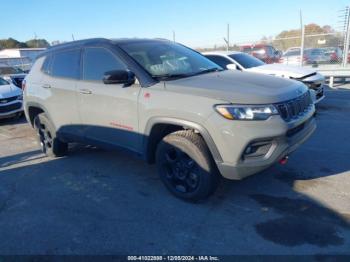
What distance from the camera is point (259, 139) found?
3.09 metres

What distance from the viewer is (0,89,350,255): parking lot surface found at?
2994 millimetres

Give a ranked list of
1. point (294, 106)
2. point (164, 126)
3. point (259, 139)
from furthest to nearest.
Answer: point (164, 126) → point (294, 106) → point (259, 139)

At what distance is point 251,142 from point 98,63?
239 centimetres

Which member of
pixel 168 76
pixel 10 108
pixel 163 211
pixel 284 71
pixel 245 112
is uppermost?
pixel 168 76

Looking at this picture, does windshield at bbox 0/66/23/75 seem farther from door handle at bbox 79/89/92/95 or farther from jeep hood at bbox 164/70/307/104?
jeep hood at bbox 164/70/307/104

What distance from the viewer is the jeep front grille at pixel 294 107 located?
3229 mm

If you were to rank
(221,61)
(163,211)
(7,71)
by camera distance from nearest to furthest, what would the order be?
(163,211) < (221,61) < (7,71)

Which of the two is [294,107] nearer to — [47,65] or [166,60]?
[166,60]

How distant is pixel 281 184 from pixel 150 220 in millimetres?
1787

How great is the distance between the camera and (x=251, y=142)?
3.08 metres

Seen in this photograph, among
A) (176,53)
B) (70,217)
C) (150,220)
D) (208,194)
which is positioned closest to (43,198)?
(70,217)

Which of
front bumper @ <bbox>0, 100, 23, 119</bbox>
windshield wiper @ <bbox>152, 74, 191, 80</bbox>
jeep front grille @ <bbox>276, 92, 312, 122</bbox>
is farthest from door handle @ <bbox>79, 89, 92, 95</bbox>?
front bumper @ <bbox>0, 100, 23, 119</bbox>

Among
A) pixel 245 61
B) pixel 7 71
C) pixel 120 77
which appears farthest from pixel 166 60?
pixel 7 71

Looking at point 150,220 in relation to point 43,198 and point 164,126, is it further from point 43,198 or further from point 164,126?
point 43,198
